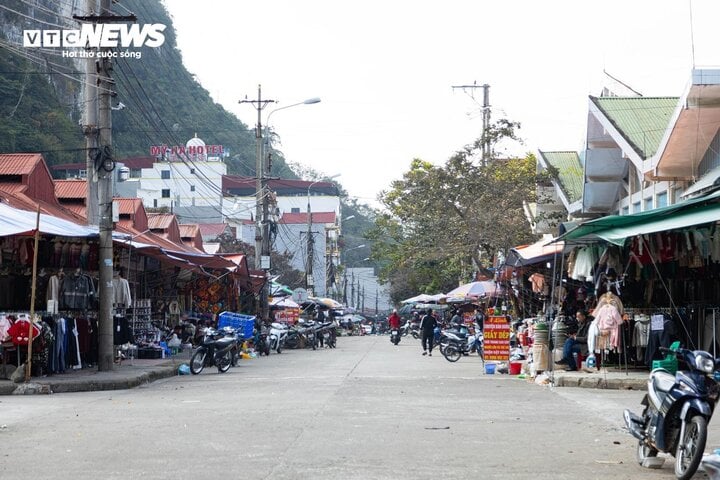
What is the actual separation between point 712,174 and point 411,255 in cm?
2569

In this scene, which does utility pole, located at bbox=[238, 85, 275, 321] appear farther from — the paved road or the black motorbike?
the paved road

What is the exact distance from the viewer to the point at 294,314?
54.7 m

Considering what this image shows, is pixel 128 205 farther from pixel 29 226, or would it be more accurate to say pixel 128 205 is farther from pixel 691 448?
pixel 691 448

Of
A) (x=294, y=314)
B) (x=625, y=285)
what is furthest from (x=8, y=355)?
(x=294, y=314)

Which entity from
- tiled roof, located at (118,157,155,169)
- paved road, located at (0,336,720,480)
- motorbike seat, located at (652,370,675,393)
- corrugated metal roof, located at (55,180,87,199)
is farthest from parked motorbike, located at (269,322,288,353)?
tiled roof, located at (118,157,155,169)

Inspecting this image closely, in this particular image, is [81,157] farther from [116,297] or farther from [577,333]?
[577,333]

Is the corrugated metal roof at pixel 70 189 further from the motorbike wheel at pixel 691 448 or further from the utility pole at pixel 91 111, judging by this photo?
the motorbike wheel at pixel 691 448

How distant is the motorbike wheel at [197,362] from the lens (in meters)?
23.9

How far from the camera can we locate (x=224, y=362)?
25.0 meters

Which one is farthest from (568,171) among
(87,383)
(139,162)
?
(139,162)

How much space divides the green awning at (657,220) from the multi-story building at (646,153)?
4870 millimetres

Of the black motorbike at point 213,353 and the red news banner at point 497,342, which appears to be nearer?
the black motorbike at point 213,353

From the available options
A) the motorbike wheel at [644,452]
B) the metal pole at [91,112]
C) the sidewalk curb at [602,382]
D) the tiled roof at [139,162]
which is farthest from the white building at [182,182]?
the motorbike wheel at [644,452]

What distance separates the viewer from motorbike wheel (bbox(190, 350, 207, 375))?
2391 cm
